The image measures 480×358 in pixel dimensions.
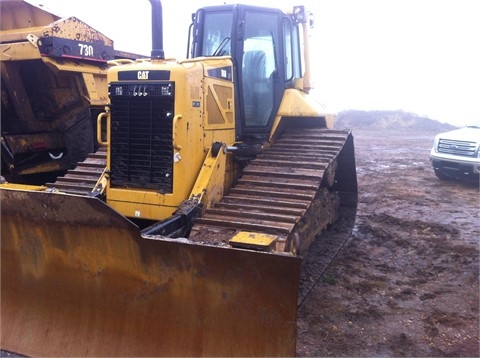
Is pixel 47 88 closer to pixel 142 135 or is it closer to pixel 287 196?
pixel 142 135

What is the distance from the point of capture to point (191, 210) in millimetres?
4250

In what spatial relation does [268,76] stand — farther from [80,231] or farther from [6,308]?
[6,308]

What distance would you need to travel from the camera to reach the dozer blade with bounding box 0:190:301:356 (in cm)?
313

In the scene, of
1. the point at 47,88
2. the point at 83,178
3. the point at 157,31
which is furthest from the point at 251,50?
the point at 47,88

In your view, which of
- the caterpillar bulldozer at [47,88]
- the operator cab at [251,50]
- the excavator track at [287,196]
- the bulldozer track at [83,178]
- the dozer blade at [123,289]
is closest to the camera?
the dozer blade at [123,289]

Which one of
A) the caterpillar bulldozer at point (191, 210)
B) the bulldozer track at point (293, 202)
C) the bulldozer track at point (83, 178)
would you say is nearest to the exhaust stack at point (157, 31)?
the caterpillar bulldozer at point (191, 210)

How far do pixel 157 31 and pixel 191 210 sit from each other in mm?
1661

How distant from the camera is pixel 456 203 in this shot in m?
8.70

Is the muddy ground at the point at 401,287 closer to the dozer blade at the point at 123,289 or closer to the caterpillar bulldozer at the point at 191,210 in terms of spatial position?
the caterpillar bulldozer at the point at 191,210

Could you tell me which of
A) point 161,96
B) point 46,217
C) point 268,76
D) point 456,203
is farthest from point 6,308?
point 456,203

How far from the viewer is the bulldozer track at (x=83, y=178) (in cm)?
539

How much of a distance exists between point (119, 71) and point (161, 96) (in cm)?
54

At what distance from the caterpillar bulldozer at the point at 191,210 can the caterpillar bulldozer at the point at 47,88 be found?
1070 mm

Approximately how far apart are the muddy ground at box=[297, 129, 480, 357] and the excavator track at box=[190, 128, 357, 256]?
60 centimetres
